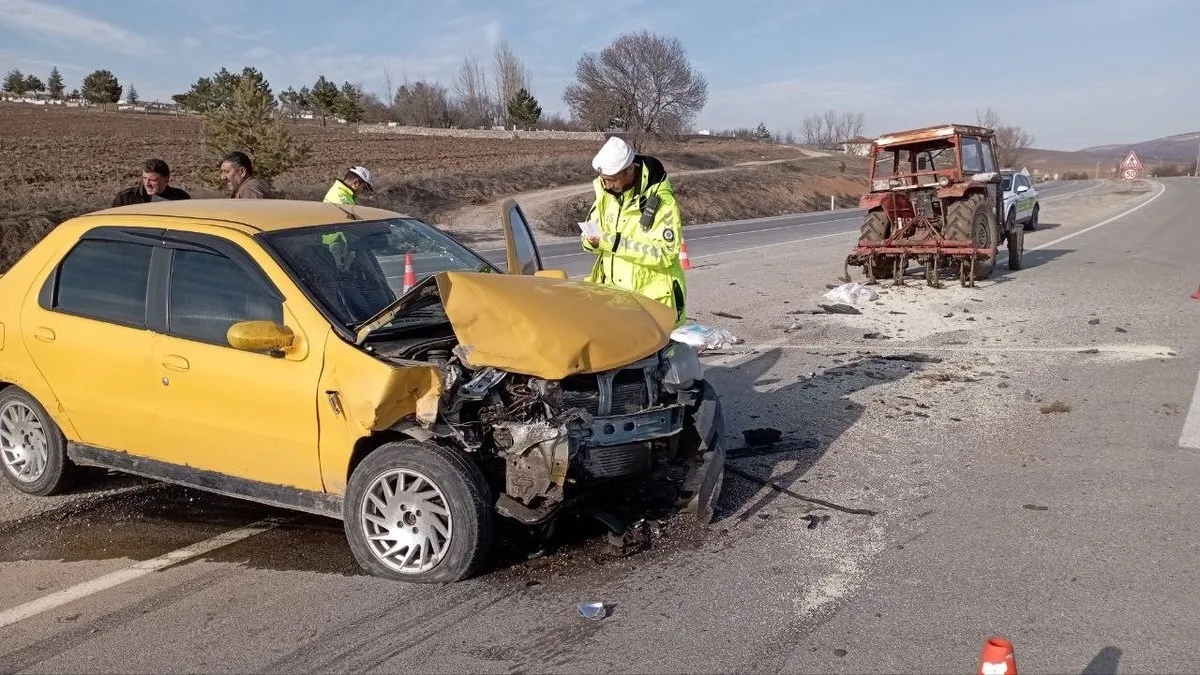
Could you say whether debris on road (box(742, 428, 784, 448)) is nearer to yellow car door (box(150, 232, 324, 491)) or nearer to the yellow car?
the yellow car

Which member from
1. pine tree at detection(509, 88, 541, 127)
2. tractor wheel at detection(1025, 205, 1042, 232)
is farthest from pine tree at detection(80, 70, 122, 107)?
tractor wheel at detection(1025, 205, 1042, 232)

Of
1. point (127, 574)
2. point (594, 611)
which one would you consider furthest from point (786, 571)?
point (127, 574)

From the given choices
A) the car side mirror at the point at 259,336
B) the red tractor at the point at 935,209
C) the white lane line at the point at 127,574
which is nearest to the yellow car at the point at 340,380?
the car side mirror at the point at 259,336

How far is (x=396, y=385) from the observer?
3.77 m

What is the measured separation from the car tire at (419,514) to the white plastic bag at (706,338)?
4628 mm

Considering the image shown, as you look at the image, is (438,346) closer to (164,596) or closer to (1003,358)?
(164,596)

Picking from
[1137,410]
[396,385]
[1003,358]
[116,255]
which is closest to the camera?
[396,385]

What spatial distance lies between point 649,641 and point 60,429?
3.42 metres

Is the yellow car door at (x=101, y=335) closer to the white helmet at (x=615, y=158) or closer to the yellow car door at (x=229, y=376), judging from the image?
the yellow car door at (x=229, y=376)

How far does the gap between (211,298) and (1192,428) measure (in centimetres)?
599

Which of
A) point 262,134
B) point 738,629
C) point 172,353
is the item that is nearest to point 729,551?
point 738,629

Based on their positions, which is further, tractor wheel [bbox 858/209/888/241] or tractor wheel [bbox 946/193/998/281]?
tractor wheel [bbox 858/209/888/241]

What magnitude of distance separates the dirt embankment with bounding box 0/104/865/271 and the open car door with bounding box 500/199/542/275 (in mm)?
14682

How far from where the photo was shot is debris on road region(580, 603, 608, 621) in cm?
352
